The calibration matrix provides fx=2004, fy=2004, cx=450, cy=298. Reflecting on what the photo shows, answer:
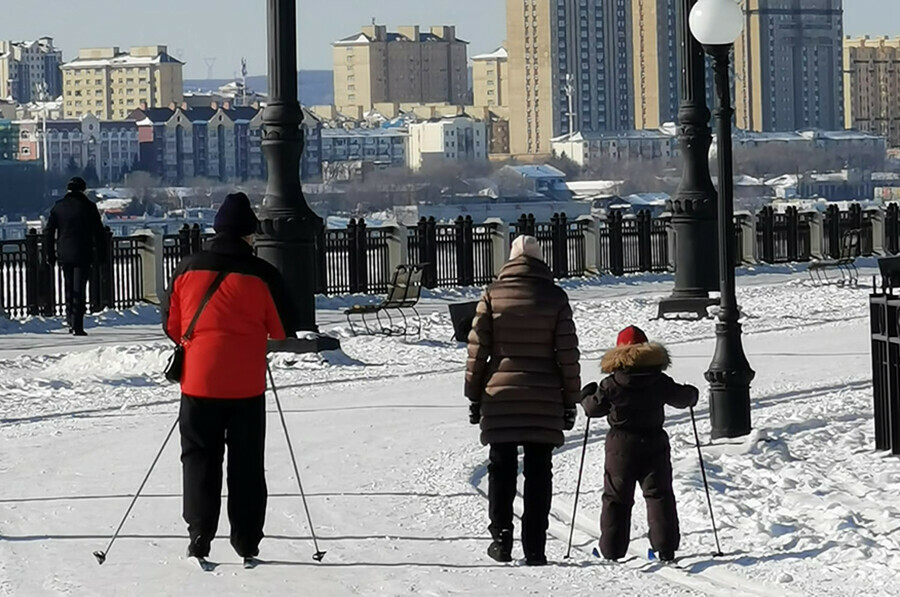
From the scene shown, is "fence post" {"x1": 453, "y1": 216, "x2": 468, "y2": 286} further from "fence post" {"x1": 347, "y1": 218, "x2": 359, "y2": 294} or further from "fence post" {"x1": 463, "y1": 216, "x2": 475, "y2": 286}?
"fence post" {"x1": 347, "y1": 218, "x2": 359, "y2": 294}

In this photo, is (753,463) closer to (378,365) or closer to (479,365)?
(479,365)

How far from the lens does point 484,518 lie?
1084 cm

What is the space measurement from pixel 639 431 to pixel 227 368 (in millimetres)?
1936

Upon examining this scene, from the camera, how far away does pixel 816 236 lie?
3834 cm

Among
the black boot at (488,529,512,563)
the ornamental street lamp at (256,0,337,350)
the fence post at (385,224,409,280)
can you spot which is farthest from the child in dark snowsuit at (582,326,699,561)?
the fence post at (385,224,409,280)

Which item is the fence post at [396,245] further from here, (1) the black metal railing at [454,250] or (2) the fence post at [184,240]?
(2) the fence post at [184,240]

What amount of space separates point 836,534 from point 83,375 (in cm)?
1083

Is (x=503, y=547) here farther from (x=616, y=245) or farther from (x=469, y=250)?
(x=616, y=245)

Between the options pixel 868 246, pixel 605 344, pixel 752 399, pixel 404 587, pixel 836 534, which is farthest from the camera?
pixel 868 246

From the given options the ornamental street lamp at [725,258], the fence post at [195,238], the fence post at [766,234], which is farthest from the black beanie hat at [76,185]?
the fence post at [766,234]

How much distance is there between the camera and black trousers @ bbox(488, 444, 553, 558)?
935cm

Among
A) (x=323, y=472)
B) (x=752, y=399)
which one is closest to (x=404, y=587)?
(x=323, y=472)

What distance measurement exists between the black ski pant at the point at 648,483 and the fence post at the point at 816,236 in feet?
96.4

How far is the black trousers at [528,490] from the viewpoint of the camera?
9352 millimetres
